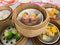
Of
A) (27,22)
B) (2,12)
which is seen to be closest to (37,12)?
(27,22)

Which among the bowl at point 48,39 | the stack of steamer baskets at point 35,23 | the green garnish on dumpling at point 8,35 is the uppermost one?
the stack of steamer baskets at point 35,23

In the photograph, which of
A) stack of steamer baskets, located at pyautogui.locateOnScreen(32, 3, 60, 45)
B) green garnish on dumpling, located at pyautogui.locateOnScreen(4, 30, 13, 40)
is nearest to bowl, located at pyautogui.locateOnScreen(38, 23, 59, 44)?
stack of steamer baskets, located at pyautogui.locateOnScreen(32, 3, 60, 45)

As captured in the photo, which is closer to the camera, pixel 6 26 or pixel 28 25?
pixel 28 25

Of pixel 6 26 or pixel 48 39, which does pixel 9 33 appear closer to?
pixel 6 26

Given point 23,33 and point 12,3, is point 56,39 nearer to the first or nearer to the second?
point 23,33

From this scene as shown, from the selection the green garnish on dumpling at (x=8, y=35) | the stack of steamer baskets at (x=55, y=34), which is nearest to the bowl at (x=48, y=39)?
the stack of steamer baskets at (x=55, y=34)

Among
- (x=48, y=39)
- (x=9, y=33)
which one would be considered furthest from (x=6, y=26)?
(x=48, y=39)

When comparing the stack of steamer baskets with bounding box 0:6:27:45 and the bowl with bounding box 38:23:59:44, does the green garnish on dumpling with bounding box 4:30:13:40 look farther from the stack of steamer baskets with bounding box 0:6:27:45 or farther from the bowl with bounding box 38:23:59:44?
the bowl with bounding box 38:23:59:44

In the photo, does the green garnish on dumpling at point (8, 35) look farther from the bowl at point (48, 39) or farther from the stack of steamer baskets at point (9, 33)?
the bowl at point (48, 39)

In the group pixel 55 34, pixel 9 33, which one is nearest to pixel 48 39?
pixel 55 34

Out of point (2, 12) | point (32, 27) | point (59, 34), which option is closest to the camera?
point (32, 27)

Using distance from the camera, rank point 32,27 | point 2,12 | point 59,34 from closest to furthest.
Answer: point 32,27 → point 59,34 → point 2,12
